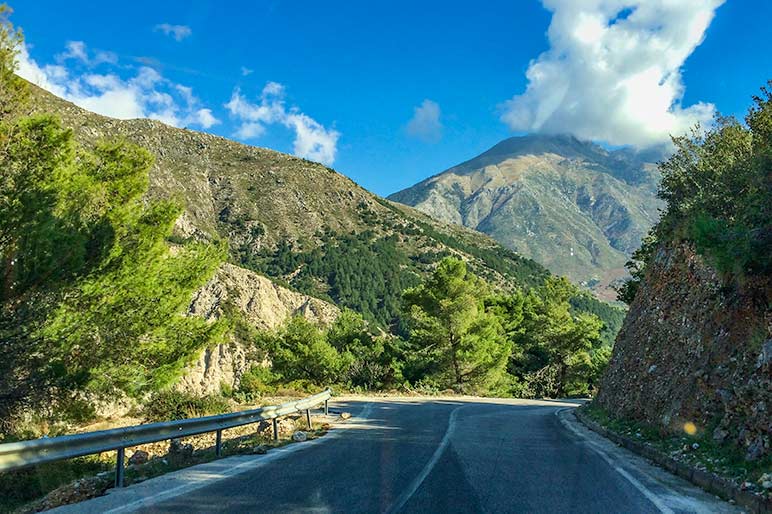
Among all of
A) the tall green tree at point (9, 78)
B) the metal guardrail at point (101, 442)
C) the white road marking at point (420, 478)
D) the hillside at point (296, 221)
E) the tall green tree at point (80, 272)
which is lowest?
the white road marking at point (420, 478)

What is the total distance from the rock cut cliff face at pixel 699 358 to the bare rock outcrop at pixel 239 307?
50.4 m

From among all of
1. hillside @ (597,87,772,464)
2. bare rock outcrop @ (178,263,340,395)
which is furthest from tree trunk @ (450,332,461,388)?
bare rock outcrop @ (178,263,340,395)

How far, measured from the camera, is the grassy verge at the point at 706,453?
695 cm

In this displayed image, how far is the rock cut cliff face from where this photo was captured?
27.7 feet

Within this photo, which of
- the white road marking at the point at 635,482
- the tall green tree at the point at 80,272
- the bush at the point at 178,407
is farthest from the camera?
the bush at the point at 178,407

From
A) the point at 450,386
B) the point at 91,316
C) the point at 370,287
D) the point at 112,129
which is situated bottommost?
the point at 450,386

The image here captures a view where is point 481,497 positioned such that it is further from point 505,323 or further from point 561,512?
point 505,323

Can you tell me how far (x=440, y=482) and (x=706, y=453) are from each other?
4.57 m

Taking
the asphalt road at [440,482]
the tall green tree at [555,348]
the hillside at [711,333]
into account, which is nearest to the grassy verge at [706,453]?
the hillside at [711,333]

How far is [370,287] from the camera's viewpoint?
12950 cm

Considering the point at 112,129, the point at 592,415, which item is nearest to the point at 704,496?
the point at 592,415

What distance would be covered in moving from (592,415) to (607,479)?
10.3 meters

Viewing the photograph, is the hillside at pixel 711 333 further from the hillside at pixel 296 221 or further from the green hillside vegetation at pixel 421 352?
the hillside at pixel 296 221

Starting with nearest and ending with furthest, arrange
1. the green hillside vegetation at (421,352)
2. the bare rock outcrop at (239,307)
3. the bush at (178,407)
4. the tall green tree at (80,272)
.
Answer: the tall green tree at (80,272), the bush at (178,407), the green hillside vegetation at (421,352), the bare rock outcrop at (239,307)
